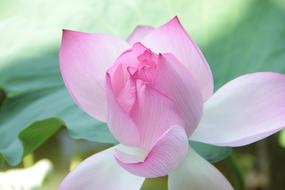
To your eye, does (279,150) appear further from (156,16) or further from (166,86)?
(166,86)

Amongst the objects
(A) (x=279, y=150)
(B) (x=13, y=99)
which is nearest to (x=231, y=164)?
(B) (x=13, y=99)

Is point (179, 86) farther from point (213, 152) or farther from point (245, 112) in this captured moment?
point (213, 152)

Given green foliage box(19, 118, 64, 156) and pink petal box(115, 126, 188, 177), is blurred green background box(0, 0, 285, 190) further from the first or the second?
pink petal box(115, 126, 188, 177)

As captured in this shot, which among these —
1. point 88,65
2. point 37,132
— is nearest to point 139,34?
point 88,65

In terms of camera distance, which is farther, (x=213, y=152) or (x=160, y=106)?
(x=213, y=152)

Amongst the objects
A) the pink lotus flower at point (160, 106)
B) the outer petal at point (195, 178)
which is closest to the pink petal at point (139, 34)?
the pink lotus flower at point (160, 106)

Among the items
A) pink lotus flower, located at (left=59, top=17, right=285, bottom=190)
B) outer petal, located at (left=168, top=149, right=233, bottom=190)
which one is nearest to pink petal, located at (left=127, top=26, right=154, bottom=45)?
pink lotus flower, located at (left=59, top=17, right=285, bottom=190)

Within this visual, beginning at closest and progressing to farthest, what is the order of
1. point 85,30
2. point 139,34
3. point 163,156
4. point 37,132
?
point 163,156, point 139,34, point 37,132, point 85,30

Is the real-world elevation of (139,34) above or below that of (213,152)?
above
